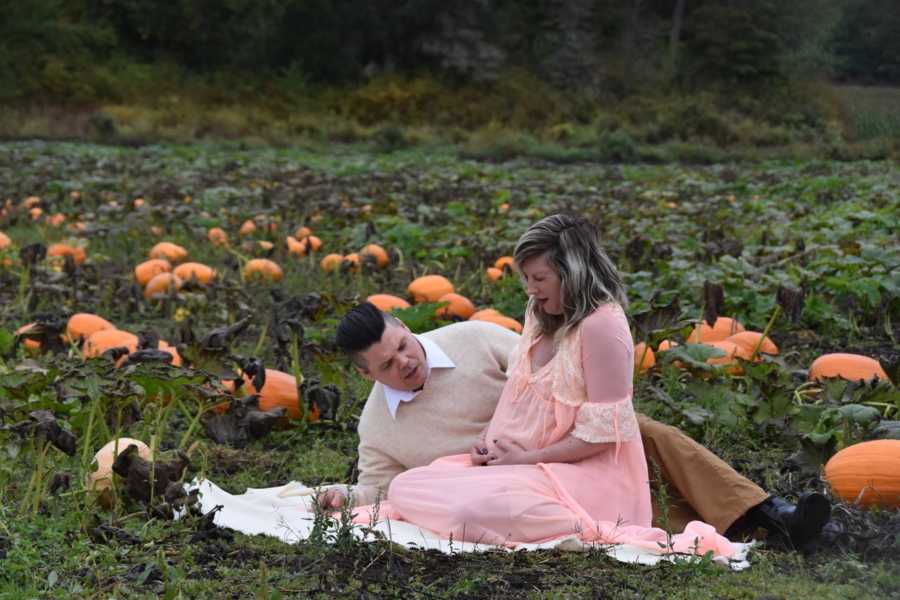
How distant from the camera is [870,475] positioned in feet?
11.6

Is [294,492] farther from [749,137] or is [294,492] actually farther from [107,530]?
[749,137]

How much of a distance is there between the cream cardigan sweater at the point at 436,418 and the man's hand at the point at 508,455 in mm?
311

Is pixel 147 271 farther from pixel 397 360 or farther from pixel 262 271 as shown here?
pixel 397 360

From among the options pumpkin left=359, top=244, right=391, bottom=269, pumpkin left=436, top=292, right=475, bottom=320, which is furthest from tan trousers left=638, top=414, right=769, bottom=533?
pumpkin left=359, top=244, right=391, bottom=269

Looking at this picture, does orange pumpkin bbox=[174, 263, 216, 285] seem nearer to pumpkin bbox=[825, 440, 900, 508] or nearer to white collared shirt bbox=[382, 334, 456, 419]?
white collared shirt bbox=[382, 334, 456, 419]

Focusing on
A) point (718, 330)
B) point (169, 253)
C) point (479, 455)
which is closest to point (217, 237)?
point (169, 253)

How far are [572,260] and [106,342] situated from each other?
9.15ft

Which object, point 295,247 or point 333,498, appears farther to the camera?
point 295,247

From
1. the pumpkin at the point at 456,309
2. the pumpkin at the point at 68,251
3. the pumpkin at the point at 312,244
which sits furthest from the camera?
the pumpkin at the point at 312,244

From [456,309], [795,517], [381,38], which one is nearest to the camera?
[795,517]

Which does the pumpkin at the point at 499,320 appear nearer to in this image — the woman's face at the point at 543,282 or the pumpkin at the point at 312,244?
the woman's face at the point at 543,282

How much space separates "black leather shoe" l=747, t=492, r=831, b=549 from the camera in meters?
3.09

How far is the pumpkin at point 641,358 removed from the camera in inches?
191

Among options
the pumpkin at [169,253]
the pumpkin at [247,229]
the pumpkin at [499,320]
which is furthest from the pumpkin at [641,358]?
the pumpkin at [247,229]
